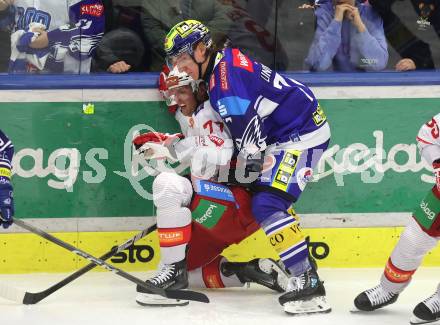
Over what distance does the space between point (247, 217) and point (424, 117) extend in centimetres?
117

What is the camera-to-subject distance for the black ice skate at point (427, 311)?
4863 mm

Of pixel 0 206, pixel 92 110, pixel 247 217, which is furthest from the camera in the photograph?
pixel 92 110

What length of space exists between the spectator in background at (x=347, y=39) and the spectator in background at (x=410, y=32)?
0.04 meters

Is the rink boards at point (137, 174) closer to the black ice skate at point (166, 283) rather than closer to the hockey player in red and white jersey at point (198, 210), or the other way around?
the hockey player in red and white jersey at point (198, 210)

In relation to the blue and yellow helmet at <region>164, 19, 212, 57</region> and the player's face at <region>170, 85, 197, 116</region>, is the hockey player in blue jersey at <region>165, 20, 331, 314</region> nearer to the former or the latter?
the blue and yellow helmet at <region>164, 19, 212, 57</region>

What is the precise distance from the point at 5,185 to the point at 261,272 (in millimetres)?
1292

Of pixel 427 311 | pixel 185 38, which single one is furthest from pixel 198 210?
pixel 427 311

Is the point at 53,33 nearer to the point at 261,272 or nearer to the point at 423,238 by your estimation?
the point at 261,272

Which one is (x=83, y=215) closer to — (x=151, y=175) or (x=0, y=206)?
(x=151, y=175)

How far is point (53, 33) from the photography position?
575 cm

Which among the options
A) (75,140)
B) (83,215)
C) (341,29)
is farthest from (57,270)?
(341,29)

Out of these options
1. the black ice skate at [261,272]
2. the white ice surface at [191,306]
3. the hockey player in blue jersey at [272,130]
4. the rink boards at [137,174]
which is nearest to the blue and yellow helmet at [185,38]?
the hockey player in blue jersey at [272,130]

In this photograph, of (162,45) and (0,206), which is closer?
(0,206)

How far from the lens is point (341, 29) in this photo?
590 centimetres
